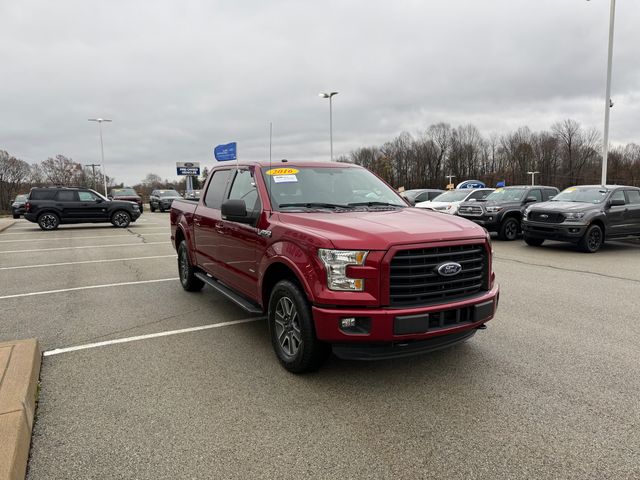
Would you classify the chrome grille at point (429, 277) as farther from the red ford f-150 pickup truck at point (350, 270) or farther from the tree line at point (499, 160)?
the tree line at point (499, 160)

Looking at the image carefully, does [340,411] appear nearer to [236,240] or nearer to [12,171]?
[236,240]

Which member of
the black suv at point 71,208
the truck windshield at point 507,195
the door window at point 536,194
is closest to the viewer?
the truck windshield at point 507,195

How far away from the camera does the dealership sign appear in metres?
46.6

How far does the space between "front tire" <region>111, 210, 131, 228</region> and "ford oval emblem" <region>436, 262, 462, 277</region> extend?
767 inches

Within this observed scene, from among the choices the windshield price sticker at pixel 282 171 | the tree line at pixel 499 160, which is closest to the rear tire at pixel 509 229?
the windshield price sticker at pixel 282 171

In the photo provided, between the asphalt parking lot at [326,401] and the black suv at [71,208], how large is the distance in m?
14.8

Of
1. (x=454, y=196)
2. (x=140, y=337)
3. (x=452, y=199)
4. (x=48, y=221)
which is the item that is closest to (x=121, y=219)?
(x=48, y=221)

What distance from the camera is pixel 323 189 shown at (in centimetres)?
482

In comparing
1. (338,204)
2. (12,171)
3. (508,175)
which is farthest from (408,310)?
(508,175)

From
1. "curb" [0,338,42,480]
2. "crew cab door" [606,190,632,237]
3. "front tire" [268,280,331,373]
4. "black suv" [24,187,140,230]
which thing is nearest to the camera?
"curb" [0,338,42,480]

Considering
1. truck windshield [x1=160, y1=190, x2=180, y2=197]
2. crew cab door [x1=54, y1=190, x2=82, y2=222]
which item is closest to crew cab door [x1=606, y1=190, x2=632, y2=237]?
crew cab door [x1=54, y1=190, x2=82, y2=222]

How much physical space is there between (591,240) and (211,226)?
10.4 meters

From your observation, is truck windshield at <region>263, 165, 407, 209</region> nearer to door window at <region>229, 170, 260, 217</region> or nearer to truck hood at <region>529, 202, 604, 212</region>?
door window at <region>229, 170, 260, 217</region>

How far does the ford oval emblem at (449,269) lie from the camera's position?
354cm
